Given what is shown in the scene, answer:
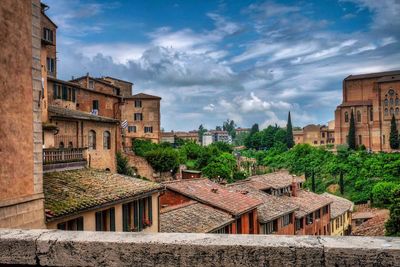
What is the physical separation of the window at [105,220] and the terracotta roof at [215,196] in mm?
10511

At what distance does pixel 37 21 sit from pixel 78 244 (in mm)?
7777

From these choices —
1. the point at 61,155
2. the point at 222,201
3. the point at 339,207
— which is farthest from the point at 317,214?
the point at 61,155

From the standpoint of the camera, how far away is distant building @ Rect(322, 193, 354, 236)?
44.9 meters

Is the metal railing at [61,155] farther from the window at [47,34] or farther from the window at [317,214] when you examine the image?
the window at [317,214]

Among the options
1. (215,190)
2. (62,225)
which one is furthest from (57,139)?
(62,225)

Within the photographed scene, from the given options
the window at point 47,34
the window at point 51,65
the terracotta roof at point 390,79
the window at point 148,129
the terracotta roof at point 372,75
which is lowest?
the window at point 148,129

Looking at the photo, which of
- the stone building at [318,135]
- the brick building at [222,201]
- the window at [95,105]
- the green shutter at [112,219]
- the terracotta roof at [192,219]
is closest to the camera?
the green shutter at [112,219]

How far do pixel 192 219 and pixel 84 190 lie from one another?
8.59m

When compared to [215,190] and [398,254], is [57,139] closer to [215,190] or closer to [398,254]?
[215,190]

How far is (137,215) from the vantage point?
15.6 meters

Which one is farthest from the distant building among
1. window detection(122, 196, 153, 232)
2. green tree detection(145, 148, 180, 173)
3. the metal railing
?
the metal railing

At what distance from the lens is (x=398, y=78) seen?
10062 cm

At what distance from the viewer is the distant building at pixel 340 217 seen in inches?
1769

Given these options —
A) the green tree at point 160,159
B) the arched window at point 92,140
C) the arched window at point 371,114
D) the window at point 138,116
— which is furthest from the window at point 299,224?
the arched window at point 371,114
